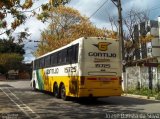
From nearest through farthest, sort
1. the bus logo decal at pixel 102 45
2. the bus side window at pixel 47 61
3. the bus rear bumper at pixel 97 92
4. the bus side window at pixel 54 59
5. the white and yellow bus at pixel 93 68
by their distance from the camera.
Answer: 1. the bus rear bumper at pixel 97 92
2. the white and yellow bus at pixel 93 68
3. the bus logo decal at pixel 102 45
4. the bus side window at pixel 54 59
5. the bus side window at pixel 47 61

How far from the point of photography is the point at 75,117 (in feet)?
44.5

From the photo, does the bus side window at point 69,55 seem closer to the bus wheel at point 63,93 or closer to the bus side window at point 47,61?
the bus wheel at point 63,93

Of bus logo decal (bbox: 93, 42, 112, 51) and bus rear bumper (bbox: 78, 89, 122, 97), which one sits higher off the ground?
bus logo decal (bbox: 93, 42, 112, 51)

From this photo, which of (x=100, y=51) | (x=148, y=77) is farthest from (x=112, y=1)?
(x=100, y=51)

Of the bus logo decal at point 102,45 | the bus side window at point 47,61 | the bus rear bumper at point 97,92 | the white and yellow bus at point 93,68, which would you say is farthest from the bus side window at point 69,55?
the bus side window at point 47,61

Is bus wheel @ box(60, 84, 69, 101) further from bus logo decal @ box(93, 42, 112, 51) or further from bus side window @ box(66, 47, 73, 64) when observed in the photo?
bus logo decal @ box(93, 42, 112, 51)

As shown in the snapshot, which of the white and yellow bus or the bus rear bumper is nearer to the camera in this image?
the bus rear bumper

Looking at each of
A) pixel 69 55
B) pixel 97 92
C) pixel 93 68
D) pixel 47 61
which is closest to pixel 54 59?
pixel 47 61

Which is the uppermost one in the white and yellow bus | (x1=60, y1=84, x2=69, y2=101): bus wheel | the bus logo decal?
the bus logo decal

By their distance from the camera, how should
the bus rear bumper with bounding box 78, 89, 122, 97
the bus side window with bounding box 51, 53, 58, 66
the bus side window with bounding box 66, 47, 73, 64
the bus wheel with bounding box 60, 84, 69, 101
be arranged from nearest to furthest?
the bus rear bumper with bounding box 78, 89, 122, 97
the bus side window with bounding box 66, 47, 73, 64
the bus wheel with bounding box 60, 84, 69, 101
the bus side window with bounding box 51, 53, 58, 66

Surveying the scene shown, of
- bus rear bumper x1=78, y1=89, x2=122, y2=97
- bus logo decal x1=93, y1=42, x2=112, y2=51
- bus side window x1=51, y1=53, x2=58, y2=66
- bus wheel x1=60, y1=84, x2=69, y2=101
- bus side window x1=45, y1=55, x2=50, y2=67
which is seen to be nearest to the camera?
bus rear bumper x1=78, y1=89, x2=122, y2=97

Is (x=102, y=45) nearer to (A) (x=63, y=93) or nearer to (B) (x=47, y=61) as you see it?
(A) (x=63, y=93)

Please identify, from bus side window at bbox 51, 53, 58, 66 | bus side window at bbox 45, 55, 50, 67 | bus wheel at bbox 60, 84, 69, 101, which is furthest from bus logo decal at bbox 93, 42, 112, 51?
bus side window at bbox 45, 55, 50, 67

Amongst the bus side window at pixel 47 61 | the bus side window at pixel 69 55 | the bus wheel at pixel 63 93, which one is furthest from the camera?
the bus side window at pixel 47 61
